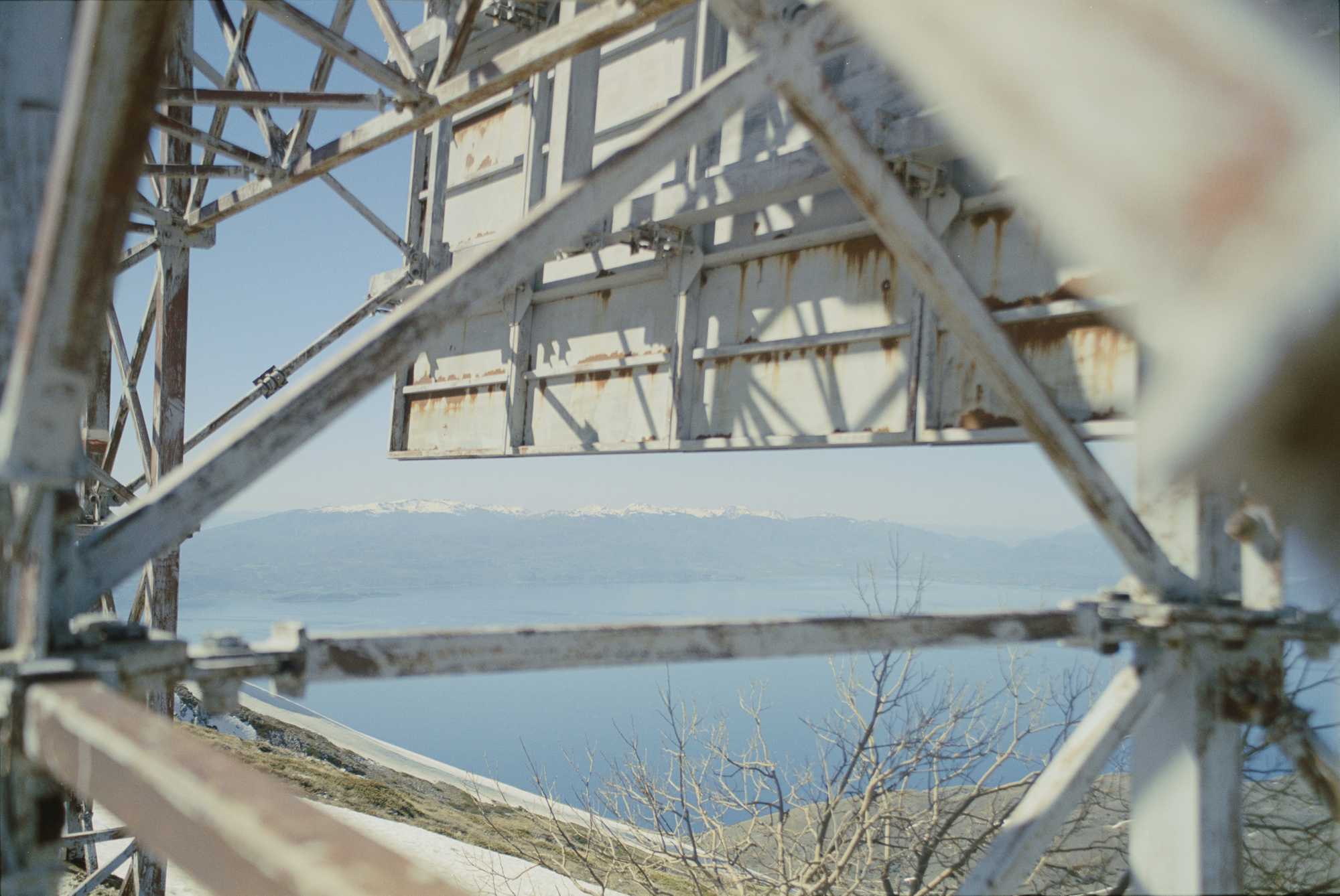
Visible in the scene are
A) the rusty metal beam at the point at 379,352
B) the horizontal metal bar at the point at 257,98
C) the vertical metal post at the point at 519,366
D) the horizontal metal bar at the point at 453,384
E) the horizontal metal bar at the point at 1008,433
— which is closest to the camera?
the rusty metal beam at the point at 379,352

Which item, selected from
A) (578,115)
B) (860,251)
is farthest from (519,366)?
(860,251)

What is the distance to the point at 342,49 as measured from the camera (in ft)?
16.8

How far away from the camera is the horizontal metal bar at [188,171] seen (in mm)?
6797

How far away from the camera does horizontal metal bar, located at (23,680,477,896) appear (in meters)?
1.24

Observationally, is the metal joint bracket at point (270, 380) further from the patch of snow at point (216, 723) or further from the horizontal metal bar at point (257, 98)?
the patch of snow at point (216, 723)

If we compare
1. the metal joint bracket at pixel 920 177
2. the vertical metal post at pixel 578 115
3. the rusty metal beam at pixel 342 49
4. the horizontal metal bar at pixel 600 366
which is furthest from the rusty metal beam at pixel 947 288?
the vertical metal post at pixel 578 115

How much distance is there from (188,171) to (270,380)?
205cm

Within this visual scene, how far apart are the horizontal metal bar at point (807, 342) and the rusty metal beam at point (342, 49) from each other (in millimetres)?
2335

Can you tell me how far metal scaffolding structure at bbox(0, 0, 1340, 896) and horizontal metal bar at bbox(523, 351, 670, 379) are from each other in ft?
4.15

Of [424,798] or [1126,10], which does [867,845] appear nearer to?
[1126,10]

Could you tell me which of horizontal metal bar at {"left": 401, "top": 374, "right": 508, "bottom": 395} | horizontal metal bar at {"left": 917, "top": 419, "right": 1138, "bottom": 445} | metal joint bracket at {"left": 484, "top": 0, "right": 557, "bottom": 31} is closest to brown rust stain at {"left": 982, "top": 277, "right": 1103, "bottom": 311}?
horizontal metal bar at {"left": 917, "top": 419, "right": 1138, "bottom": 445}

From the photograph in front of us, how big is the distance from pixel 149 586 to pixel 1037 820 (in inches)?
243

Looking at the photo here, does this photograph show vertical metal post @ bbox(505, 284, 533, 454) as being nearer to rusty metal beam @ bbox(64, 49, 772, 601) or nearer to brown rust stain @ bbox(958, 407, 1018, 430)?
brown rust stain @ bbox(958, 407, 1018, 430)

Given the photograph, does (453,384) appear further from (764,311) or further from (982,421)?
(982,421)
